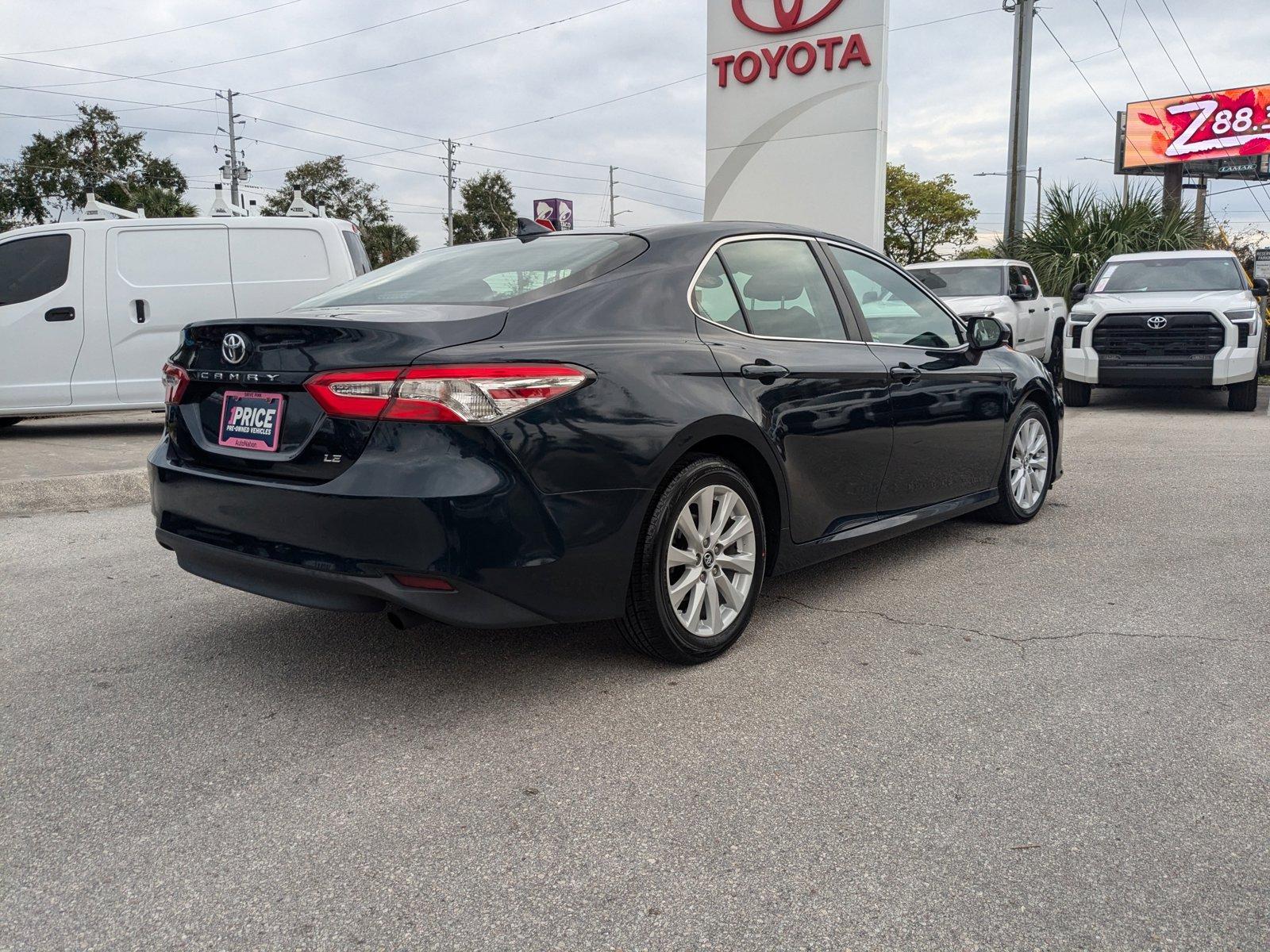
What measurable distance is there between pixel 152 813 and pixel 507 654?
1346mm

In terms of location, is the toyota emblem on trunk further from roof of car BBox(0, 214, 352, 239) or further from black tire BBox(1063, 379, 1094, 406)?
black tire BBox(1063, 379, 1094, 406)

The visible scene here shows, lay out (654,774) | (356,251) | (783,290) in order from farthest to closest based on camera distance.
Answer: (356,251), (783,290), (654,774)

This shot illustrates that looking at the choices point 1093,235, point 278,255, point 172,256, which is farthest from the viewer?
point 1093,235

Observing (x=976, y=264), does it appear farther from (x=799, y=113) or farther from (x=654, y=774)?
(x=654, y=774)

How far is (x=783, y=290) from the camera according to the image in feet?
13.6

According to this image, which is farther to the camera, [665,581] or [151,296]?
[151,296]

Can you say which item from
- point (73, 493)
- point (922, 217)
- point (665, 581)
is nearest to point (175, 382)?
point (665, 581)

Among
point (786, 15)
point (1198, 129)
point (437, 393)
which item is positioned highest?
point (1198, 129)

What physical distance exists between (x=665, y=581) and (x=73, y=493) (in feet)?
15.8

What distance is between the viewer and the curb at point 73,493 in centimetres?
642

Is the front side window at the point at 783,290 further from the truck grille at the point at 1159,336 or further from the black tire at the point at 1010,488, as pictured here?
the truck grille at the point at 1159,336

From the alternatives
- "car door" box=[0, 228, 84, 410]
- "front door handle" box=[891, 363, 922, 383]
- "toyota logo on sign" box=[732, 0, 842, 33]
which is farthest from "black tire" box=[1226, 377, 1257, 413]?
"car door" box=[0, 228, 84, 410]

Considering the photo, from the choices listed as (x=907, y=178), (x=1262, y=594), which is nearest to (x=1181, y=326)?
(x=1262, y=594)

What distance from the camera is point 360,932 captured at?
81.5 inches
